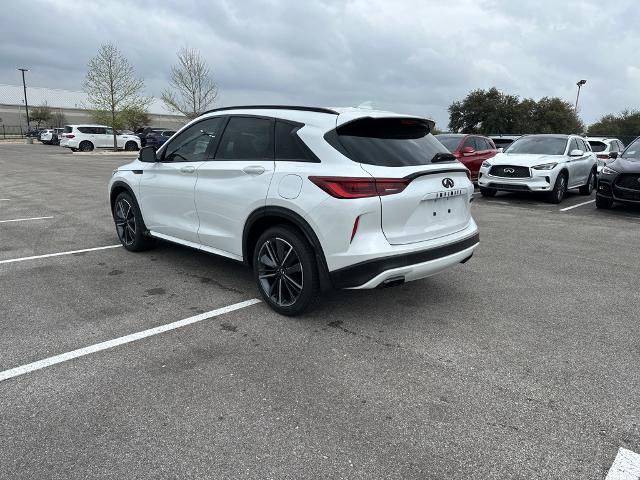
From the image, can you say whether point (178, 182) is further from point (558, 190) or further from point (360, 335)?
point (558, 190)

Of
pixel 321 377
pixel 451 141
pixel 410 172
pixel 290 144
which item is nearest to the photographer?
pixel 321 377

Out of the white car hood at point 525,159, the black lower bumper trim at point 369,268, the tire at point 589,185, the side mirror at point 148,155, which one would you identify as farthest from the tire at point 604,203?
the side mirror at point 148,155

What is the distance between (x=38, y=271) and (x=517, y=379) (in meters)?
5.02

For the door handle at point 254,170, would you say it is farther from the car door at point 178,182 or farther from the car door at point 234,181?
the car door at point 178,182

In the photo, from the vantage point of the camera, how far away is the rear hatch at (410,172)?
375 centimetres

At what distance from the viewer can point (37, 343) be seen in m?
3.68

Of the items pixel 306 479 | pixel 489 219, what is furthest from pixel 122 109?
pixel 306 479

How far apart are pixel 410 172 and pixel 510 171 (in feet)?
28.8

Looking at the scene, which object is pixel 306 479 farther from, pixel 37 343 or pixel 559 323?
pixel 559 323

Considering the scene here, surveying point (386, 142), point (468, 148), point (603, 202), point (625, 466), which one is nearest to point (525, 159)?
point (603, 202)

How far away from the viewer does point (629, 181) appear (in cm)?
984

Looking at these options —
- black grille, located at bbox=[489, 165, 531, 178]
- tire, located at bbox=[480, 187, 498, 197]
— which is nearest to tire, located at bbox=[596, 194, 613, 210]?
black grille, located at bbox=[489, 165, 531, 178]

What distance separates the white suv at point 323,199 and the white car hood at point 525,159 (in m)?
7.88

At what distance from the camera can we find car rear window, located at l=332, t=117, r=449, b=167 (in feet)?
12.5
